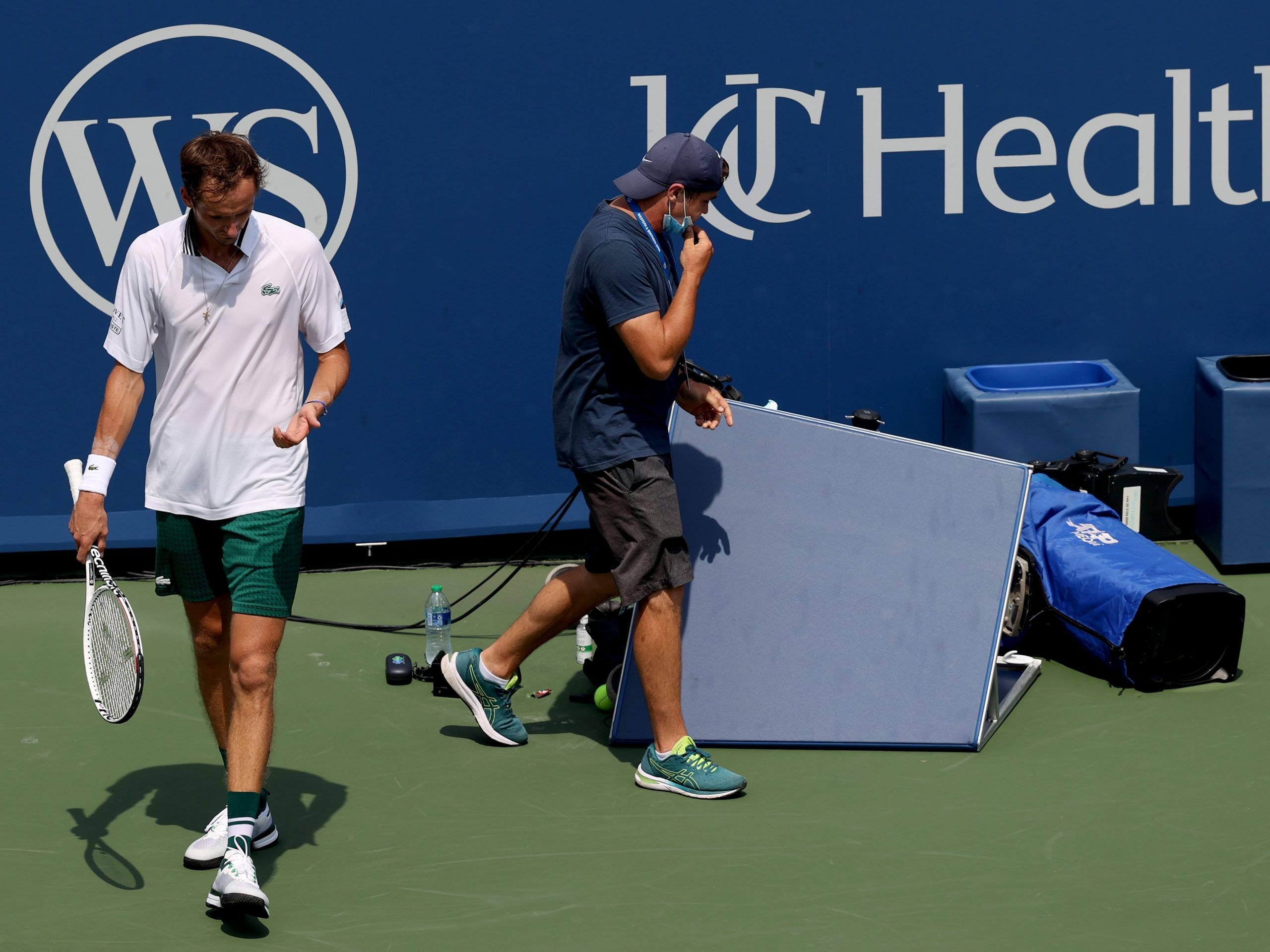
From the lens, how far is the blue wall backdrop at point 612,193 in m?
6.96

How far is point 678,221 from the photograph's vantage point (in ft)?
16.2

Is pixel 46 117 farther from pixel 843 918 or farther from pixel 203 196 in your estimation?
pixel 843 918

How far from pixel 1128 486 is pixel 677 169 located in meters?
3.02

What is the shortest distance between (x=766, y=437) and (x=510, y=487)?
2320mm

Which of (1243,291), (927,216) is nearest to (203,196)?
(927,216)

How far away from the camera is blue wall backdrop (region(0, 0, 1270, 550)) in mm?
6961

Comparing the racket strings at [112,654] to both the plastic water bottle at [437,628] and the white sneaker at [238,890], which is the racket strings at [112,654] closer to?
the white sneaker at [238,890]

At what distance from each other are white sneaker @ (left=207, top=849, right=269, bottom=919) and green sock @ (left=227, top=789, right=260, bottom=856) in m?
0.02

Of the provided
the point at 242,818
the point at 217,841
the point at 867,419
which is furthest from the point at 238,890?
the point at 867,419

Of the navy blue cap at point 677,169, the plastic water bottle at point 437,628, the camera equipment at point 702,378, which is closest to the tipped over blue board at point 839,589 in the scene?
the camera equipment at point 702,378

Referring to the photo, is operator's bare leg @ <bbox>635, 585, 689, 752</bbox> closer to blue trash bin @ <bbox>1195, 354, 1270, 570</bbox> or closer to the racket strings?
the racket strings

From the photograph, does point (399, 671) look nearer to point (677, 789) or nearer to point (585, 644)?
point (585, 644)

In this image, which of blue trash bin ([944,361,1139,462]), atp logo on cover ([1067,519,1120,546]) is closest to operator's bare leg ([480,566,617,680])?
atp logo on cover ([1067,519,1120,546])

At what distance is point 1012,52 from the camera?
7238 mm
